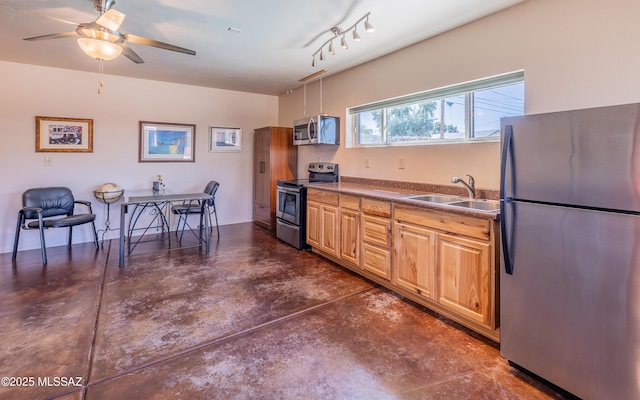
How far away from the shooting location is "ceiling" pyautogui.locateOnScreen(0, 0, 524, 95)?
8.66 feet

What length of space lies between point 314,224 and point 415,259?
1.67 meters

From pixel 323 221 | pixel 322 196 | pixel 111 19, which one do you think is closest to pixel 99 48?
pixel 111 19

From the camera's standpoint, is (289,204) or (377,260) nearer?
(377,260)

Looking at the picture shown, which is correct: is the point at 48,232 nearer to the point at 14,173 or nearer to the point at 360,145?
the point at 14,173

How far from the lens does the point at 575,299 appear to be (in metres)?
1.60

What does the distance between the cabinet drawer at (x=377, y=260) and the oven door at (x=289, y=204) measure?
1379mm

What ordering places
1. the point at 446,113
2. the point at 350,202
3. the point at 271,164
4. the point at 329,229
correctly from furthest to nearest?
the point at 271,164
the point at 329,229
the point at 350,202
the point at 446,113

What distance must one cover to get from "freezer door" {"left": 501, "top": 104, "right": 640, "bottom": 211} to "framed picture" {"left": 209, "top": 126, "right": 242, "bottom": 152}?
191 inches

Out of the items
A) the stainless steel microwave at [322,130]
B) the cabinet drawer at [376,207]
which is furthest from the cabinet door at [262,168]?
the cabinet drawer at [376,207]

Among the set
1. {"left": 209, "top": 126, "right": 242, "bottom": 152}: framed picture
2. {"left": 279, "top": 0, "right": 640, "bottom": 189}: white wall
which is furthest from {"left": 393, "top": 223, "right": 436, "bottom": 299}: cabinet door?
{"left": 209, "top": 126, "right": 242, "bottom": 152}: framed picture

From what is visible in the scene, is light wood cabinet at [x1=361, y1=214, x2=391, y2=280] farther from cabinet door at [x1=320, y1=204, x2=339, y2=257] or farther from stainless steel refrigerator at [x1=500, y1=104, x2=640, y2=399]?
stainless steel refrigerator at [x1=500, y1=104, x2=640, y2=399]

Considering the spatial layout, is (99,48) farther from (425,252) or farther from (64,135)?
(425,252)

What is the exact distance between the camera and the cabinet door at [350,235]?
132 inches

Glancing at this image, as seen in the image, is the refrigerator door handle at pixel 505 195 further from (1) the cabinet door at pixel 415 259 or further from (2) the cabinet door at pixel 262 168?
(2) the cabinet door at pixel 262 168
